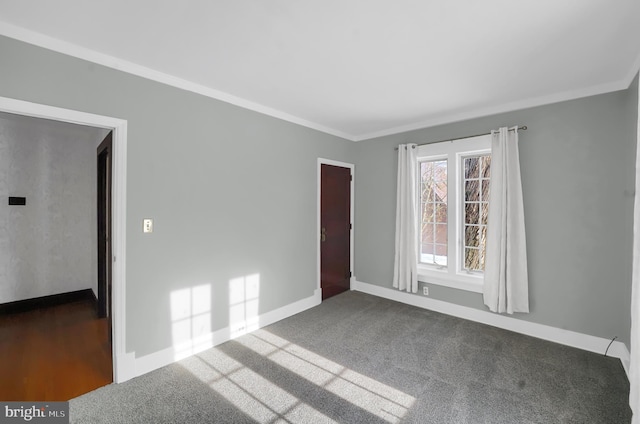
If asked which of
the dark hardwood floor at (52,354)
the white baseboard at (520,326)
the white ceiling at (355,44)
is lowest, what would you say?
the dark hardwood floor at (52,354)

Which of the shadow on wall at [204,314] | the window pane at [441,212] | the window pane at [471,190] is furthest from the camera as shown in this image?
the window pane at [441,212]

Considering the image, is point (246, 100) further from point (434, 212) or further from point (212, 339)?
point (434, 212)

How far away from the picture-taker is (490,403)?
203 centimetres

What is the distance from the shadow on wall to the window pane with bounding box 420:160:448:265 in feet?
8.04

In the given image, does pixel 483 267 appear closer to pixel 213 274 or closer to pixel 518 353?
pixel 518 353

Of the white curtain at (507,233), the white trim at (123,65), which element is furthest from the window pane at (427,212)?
the white trim at (123,65)

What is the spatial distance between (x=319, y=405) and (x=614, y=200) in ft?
10.7

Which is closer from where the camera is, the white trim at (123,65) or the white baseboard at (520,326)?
the white trim at (123,65)

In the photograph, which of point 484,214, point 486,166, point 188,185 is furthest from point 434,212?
point 188,185

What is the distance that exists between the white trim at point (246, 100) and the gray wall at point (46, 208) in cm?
168

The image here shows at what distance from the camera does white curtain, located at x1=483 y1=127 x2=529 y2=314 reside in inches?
120

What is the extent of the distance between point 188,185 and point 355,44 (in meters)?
1.91

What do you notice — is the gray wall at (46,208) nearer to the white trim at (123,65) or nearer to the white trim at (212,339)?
the white trim at (123,65)

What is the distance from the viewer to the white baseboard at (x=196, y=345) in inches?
93.0
